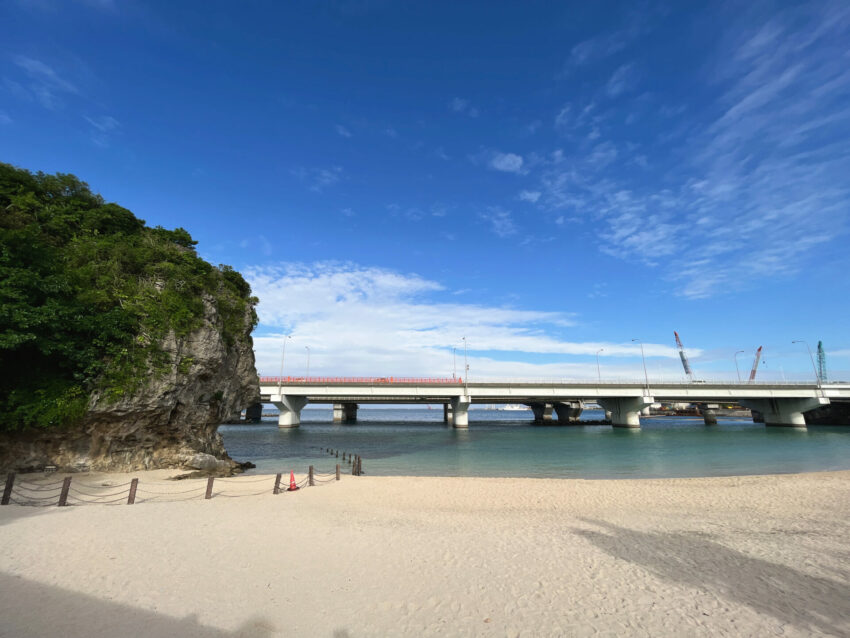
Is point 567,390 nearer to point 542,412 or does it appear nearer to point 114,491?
point 542,412

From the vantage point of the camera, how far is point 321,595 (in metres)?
8.29

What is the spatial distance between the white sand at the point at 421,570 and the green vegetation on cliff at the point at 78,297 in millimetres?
8886

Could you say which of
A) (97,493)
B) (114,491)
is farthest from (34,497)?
(114,491)

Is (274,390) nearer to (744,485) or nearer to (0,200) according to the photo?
(0,200)

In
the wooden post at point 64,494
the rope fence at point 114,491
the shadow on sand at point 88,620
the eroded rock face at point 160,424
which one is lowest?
the rope fence at point 114,491

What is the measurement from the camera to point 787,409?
81.1 meters

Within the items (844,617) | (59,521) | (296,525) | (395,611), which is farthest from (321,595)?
(59,521)

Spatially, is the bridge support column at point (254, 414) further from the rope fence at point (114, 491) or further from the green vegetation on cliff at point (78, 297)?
the rope fence at point (114, 491)

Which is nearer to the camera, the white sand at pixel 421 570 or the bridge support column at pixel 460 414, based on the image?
the white sand at pixel 421 570

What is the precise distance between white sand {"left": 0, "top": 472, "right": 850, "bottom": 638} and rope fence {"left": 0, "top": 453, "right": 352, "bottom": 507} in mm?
1540

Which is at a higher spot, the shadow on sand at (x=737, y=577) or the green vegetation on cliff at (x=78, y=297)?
the green vegetation on cliff at (x=78, y=297)

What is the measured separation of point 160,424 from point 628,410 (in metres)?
85.2

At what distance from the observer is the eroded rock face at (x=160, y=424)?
2147cm

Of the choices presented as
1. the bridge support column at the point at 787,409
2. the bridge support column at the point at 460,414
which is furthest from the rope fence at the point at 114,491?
the bridge support column at the point at 787,409
